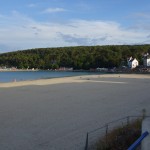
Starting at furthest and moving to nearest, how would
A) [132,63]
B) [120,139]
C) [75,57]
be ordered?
[75,57]
[132,63]
[120,139]

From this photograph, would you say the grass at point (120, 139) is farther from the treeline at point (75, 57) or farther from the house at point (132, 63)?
the treeline at point (75, 57)

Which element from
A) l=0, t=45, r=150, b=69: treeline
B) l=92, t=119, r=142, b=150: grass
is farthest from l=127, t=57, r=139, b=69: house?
l=92, t=119, r=142, b=150: grass

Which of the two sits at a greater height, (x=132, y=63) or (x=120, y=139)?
(x=132, y=63)

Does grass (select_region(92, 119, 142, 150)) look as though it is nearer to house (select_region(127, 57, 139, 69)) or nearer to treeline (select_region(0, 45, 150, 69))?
house (select_region(127, 57, 139, 69))

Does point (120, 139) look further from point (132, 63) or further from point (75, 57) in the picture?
point (75, 57)

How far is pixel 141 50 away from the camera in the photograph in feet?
422

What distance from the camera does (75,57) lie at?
447 ft

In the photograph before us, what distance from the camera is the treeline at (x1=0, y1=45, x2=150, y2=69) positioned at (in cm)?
12338

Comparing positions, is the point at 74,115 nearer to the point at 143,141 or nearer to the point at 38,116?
the point at 38,116

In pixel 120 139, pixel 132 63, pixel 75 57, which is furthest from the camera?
pixel 75 57

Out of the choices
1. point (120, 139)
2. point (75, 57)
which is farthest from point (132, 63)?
point (120, 139)

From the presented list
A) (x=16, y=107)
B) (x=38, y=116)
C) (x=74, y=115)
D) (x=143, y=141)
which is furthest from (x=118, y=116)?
(x=143, y=141)

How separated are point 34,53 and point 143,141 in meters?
151

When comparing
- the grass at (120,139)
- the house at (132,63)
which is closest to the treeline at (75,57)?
the house at (132,63)
